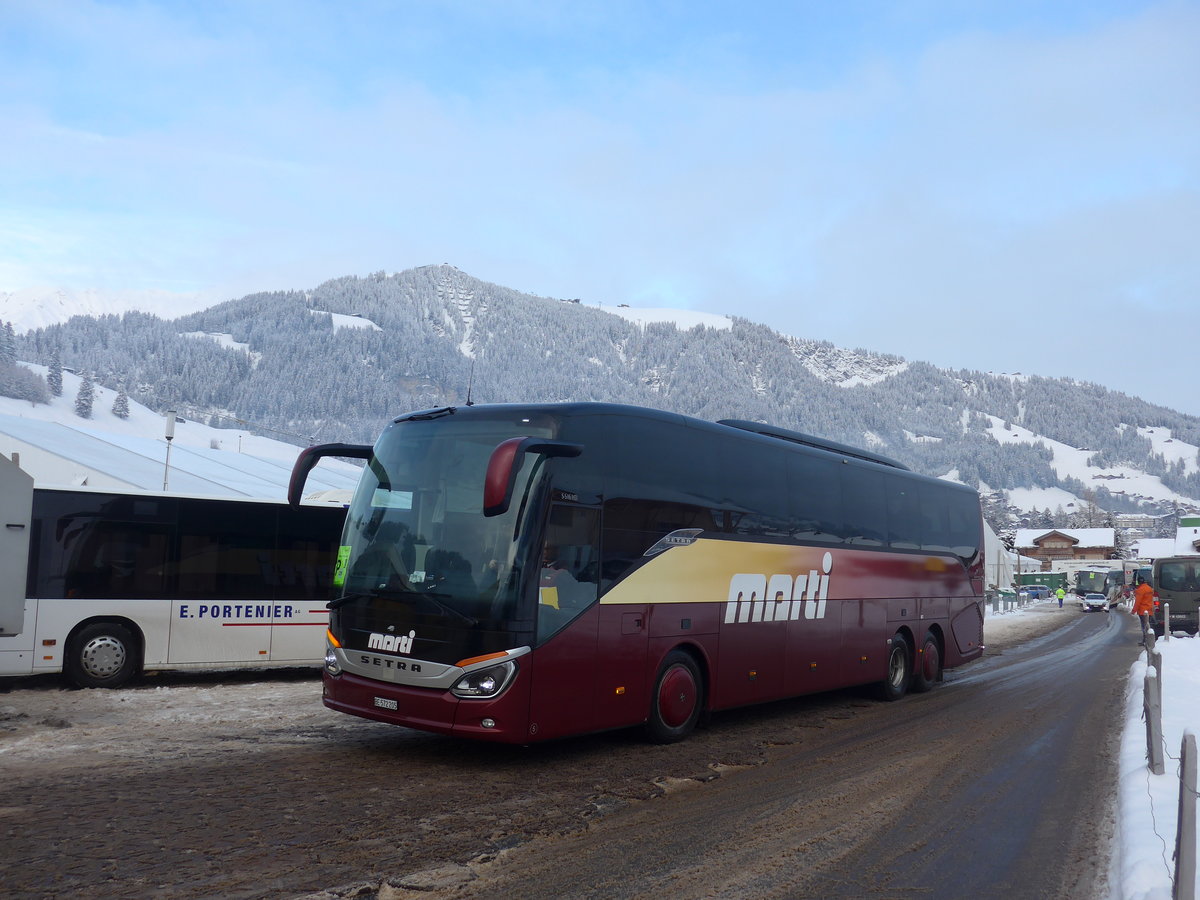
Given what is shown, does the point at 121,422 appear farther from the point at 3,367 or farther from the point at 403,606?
the point at 403,606

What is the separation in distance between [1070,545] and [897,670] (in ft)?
486

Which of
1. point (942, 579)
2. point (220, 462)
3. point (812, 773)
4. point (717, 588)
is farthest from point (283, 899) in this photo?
point (220, 462)

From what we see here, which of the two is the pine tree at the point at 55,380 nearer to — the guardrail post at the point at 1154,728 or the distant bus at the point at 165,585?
the distant bus at the point at 165,585

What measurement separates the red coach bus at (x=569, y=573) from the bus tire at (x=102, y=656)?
5382 millimetres

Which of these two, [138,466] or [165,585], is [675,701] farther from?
[138,466]

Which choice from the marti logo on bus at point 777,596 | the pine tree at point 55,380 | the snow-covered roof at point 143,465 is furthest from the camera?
the pine tree at point 55,380

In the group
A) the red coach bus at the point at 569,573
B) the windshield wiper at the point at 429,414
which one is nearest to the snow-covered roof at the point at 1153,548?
the red coach bus at the point at 569,573

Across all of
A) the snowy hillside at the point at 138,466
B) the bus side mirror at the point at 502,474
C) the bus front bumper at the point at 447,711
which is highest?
the snowy hillside at the point at 138,466

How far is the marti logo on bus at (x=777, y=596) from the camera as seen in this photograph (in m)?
10.7

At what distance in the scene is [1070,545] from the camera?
146m

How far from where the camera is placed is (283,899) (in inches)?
193

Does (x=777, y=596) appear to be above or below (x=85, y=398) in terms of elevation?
below

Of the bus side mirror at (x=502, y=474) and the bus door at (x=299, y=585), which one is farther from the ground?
the bus side mirror at (x=502, y=474)

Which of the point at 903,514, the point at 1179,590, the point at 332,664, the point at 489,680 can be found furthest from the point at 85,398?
the point at 489,680
